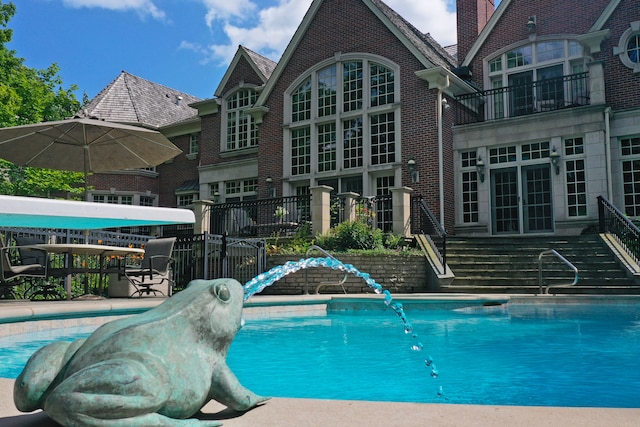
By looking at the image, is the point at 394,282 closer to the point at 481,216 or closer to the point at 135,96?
the point at 481,216

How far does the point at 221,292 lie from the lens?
2.37m

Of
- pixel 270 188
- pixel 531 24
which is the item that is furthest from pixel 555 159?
pixel 270 188

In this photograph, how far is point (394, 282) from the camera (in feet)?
46.3

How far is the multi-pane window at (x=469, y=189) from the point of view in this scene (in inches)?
757

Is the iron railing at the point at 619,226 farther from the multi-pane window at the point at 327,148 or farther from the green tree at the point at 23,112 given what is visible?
the green tree at the point at 23,112

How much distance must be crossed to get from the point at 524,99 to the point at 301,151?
335 inches

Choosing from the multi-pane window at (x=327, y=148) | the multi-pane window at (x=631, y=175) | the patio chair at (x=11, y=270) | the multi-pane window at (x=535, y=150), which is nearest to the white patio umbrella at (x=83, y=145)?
the patio chair at (x=11, y=270)

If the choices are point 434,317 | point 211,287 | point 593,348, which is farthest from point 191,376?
point 434,317

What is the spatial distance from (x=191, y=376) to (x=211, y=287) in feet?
1.21

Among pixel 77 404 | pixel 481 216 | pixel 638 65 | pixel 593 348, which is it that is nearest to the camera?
pixel 77 404

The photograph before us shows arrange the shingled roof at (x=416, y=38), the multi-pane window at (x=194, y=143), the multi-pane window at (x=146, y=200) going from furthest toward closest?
the multi-pane window at (x=146, y=200) < the multi-pane window at (x=194, y=143) < the shingled roof at (x=416, y=38)

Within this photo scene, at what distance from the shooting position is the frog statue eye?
2.37 m

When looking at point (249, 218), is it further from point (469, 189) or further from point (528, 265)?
point (528, 265)

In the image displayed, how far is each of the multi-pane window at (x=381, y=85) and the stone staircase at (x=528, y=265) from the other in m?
6.53
